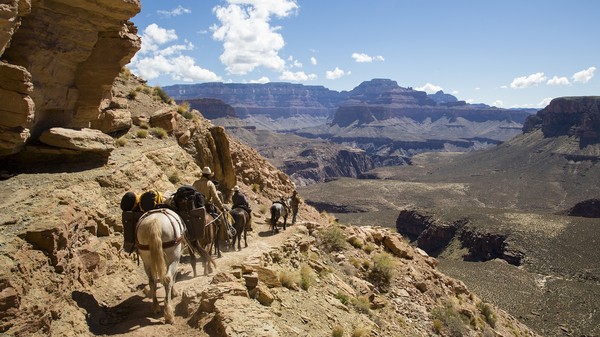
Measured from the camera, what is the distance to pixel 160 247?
907 centimetres

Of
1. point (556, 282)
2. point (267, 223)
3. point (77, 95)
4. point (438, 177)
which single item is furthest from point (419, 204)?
point (77, 95)

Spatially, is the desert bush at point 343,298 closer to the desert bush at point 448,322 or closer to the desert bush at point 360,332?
the desert bush at point 360,332

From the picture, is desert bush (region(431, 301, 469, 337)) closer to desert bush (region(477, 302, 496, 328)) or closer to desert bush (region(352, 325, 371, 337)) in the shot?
desert bush (region(477, 302, 496, 328))

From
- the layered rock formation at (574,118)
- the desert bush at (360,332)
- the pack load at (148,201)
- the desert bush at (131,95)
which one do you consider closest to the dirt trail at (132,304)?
the pack load at (148,201)

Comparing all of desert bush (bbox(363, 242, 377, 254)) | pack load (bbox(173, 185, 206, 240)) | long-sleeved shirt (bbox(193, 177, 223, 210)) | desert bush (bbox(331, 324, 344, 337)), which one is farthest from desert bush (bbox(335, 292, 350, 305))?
desert bush (bbox(363, 242, 377, 254))

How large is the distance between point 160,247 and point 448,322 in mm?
12969

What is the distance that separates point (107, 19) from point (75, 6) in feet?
3.87

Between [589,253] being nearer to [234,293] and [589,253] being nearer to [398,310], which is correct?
[398,310]

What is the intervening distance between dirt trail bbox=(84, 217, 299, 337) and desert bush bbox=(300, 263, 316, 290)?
58.0 inches

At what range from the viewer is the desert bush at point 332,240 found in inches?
778

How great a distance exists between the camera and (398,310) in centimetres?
1714

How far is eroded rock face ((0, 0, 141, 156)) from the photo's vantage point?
11180 millimetres

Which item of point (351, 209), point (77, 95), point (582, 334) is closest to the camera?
point (77, 95)

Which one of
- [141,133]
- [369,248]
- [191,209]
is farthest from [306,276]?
[141,133]
